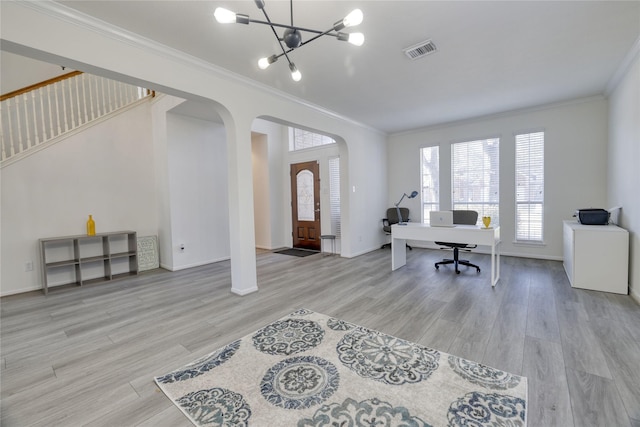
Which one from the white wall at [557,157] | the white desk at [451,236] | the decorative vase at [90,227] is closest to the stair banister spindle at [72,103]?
the decorative vase at [90,227]

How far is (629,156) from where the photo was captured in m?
3.30

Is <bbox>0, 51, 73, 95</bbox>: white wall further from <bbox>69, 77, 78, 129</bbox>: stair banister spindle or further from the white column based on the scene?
the white column

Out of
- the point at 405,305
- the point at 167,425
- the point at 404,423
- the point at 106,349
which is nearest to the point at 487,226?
the point at 405,305

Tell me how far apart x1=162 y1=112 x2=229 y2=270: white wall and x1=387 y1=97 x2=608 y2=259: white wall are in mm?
5073

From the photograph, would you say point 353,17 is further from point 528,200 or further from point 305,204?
point 528,200

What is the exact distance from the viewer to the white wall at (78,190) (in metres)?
3.76

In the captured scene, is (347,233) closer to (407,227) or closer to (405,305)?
(407,227)

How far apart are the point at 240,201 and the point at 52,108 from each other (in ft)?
11.9

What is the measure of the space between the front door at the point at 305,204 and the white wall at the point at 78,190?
3124 millimetres

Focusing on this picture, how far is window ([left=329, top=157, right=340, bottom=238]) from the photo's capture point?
6.15 metres

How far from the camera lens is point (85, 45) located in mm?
2316

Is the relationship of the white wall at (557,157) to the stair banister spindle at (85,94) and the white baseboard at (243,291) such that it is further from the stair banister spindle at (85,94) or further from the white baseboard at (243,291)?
the stair banister spindle at (85,94)

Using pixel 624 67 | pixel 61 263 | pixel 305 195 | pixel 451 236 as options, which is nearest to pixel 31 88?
pixel 61 263

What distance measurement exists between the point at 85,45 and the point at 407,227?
14.2ft
